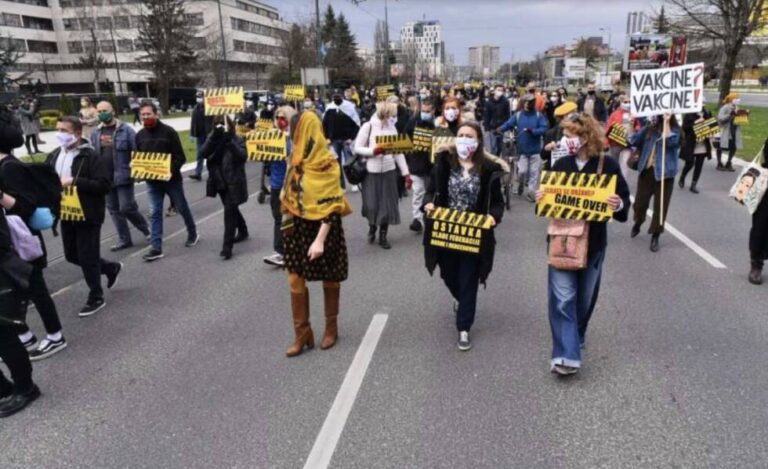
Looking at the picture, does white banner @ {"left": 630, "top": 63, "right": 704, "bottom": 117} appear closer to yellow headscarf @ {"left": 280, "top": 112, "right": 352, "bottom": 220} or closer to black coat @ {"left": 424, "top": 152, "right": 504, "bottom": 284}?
black coat @ {"left": 424, "top": 152, "right": 504, "bottom": 284}

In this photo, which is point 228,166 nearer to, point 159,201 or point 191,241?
point 159,201

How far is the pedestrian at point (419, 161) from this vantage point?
8148 mm

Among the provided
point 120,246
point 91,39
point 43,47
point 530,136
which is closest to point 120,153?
point 120,246

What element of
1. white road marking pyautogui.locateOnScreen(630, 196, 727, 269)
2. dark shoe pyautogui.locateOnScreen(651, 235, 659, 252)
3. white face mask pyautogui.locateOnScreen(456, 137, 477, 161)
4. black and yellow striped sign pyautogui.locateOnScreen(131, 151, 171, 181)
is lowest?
white road marking pyautogui.locateOnScreen(630, 196, 727, 269)

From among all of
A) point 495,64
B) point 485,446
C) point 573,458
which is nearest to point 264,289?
point 485,446

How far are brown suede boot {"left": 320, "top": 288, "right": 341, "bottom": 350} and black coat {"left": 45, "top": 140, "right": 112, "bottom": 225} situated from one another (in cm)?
253

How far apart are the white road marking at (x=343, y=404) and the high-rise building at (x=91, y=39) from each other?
61273 millimetres

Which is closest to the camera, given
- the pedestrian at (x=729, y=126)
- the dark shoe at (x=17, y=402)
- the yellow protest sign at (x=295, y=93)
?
the dark shoe at (x=17, y=402)

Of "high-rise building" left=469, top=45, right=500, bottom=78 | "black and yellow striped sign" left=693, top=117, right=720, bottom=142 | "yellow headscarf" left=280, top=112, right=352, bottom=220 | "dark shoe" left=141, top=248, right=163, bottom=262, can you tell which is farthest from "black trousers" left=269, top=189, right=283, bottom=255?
"high-rise building" left=469, top=45, right=500, bottom=78

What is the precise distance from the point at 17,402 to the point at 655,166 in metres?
7.45

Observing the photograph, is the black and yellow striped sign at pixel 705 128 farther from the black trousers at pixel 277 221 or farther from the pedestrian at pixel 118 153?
the pedestrian at pixel 118 153

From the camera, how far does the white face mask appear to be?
14.0 ft

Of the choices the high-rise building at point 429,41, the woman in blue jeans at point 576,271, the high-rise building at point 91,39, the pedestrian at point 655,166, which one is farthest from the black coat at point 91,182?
the high-rise building at point 429,41

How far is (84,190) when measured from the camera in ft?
17.3
